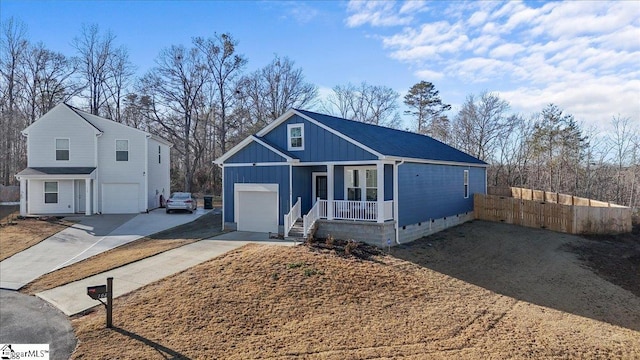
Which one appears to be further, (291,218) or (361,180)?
(361,180)

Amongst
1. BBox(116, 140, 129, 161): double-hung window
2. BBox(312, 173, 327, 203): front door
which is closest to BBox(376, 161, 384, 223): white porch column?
BBox(312, 173, 327, 203): front door

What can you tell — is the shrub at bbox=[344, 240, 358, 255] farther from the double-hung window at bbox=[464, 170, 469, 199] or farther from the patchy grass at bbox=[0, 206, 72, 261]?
the patchy grass at bbox=[0, 206, 72, 261]

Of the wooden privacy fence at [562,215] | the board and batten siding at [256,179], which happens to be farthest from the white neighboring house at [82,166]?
the wooden privacy fence at [562,215]

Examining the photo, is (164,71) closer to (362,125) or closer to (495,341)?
(362,125)

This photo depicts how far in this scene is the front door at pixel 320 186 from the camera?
17312 mm

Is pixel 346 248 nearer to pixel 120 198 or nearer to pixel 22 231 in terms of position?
pixel 22 231

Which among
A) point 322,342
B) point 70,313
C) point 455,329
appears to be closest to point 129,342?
point 70,313

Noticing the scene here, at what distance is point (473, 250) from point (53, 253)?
16.3 metres

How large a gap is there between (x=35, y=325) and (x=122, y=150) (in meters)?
18.2

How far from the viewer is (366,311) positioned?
351 inches

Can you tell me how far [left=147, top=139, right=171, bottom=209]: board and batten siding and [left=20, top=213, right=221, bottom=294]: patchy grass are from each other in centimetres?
782

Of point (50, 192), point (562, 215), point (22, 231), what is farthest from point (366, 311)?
point (50, 192)

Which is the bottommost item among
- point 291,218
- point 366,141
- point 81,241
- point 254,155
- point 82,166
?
point 81,241

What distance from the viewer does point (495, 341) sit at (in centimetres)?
766
